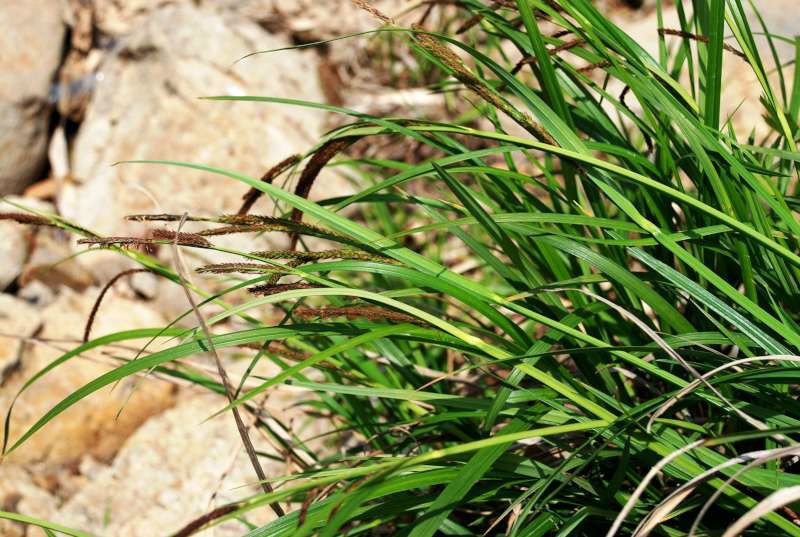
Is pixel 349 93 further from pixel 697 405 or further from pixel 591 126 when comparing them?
pixel 697 405

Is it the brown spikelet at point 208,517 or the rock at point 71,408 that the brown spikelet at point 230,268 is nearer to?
the brown spikelet at point 208,517

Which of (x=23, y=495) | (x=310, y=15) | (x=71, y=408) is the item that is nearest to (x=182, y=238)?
(x=23, y=495)

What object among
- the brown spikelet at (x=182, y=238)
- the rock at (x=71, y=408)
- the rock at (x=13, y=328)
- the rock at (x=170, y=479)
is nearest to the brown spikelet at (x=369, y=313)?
the brown spikelet at (x=182, y=238)

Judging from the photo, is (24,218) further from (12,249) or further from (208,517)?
(12,249)

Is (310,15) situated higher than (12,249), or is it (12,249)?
(310,15)

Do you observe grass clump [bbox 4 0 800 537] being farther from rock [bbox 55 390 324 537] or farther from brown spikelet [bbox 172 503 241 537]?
rock [bbox 55 390 324 537]

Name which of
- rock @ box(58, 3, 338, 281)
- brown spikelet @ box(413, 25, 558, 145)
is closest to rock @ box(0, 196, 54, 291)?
rock @ box(58, 3, 338, 281)

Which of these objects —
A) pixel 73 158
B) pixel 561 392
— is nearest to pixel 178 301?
pixel 73 158
